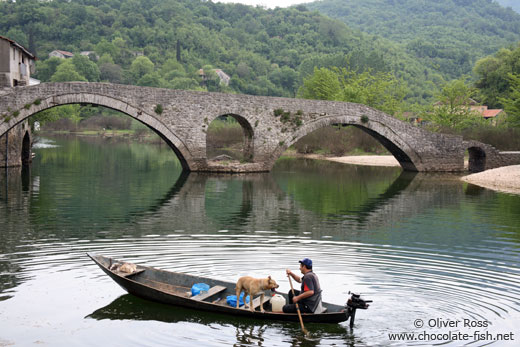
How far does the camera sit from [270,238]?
1560 centimetres

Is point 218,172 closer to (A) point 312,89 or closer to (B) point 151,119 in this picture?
(B) point 151,119

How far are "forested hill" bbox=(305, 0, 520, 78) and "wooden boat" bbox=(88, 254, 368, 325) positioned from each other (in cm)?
11739

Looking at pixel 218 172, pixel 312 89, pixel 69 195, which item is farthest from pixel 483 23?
pixel 69 195

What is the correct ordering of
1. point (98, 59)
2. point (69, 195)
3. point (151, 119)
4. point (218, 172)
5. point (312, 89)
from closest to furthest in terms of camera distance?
point (69, 195), point (151, 119), point (218, 172), point (312, 89), point (98, 59)

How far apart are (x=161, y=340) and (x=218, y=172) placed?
24210mm

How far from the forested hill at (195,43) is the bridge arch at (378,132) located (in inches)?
2321

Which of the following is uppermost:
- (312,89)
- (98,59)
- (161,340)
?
(98,59)

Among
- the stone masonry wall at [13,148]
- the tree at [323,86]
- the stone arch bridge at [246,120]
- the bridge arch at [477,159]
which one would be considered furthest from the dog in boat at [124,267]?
the tree at [323,86]

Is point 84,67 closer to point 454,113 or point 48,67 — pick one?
point 48,67

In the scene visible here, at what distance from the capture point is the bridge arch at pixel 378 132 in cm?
3497

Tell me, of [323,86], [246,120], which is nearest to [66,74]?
[323,86]

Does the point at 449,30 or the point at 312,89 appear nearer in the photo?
the point at 312,89

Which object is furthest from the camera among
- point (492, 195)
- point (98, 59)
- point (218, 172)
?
point (98, 59)

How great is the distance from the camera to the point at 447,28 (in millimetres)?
165125
